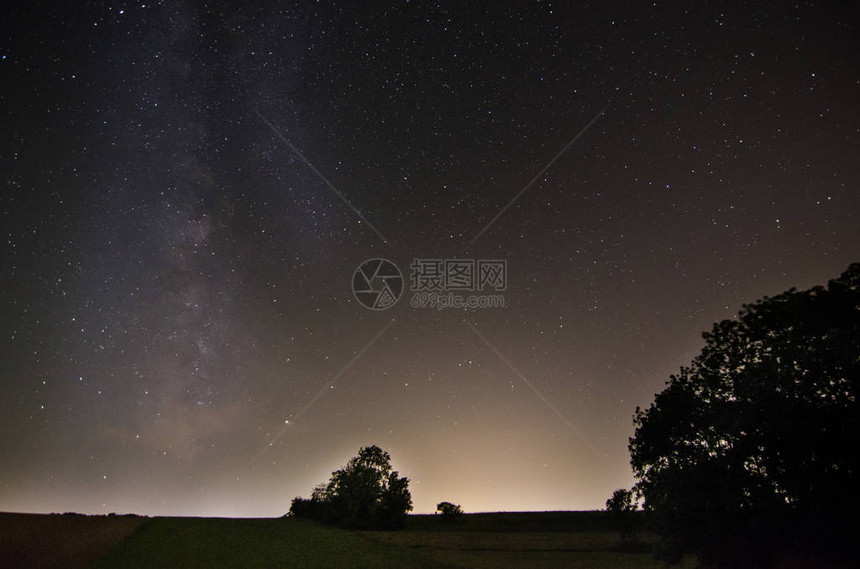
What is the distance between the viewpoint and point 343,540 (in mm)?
40406

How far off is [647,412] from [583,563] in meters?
12.2

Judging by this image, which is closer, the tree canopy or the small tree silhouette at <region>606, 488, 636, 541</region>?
the small tree silhouette at <region>606, 488, 636, 541</region>

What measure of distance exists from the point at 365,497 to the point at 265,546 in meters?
18.9

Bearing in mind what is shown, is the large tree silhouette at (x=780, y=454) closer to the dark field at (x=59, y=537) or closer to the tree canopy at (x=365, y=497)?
the dark field at (x=59, y=537)

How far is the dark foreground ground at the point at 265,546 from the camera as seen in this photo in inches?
1181

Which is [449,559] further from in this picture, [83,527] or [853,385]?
[83,527]

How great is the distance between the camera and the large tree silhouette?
1953 cm

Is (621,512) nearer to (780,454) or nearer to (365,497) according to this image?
(780,454)

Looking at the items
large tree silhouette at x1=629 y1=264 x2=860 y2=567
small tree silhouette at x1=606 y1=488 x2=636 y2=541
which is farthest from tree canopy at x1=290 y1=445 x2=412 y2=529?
large tree silhouette at x1=629 y1=264 x2=860 y2=567

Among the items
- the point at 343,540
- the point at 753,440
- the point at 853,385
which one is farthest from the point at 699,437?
the point at 343,540

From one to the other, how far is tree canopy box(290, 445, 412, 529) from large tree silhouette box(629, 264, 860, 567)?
36844 millimetres

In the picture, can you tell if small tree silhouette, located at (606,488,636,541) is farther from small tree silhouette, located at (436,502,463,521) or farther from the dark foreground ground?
small tree silhouette, located at (436,502,463,521)

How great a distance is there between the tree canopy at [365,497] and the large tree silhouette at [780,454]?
121ft

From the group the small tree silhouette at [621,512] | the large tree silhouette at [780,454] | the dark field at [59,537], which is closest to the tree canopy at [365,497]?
the dark field at [59,537]
